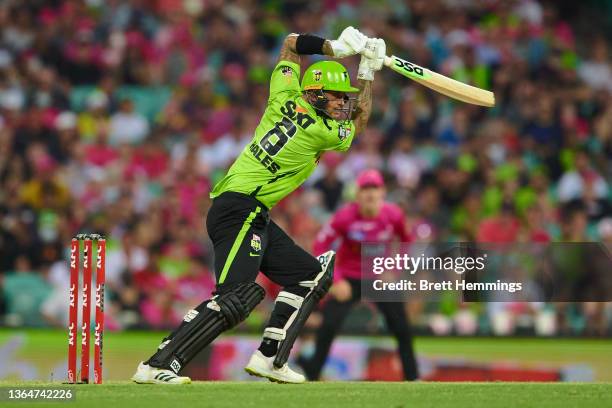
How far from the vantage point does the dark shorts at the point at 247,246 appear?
805 cm

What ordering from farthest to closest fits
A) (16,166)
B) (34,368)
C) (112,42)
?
(112,42), (16,166), (34,368)

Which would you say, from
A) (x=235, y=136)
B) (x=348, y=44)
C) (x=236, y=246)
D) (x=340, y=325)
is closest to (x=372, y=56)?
(x=348, y=44)

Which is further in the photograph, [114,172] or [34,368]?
[114,172]

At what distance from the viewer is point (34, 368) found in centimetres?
1193

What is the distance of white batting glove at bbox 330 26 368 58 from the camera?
8438 millimetres

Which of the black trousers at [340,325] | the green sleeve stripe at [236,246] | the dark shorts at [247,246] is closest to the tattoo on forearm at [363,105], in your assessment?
the dark shorts at [247,246]

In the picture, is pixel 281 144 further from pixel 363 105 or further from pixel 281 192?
pixel 363 105

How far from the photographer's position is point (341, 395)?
748 centimetres

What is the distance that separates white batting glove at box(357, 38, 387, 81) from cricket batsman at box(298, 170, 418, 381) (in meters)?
2.33

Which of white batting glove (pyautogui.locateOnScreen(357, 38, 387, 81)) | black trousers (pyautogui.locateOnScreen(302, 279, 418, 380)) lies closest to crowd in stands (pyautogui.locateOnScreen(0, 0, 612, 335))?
black trousers (pyautogui.locateOnScreen(302, 279, 418, 380))

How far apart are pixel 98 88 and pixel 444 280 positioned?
8380mm

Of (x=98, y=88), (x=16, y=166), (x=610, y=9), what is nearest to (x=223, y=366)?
(x=16, y=166)

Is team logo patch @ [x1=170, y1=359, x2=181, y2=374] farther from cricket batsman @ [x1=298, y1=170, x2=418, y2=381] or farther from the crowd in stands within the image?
the crowd in stands

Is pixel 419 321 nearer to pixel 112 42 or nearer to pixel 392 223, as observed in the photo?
pixel 392 223
